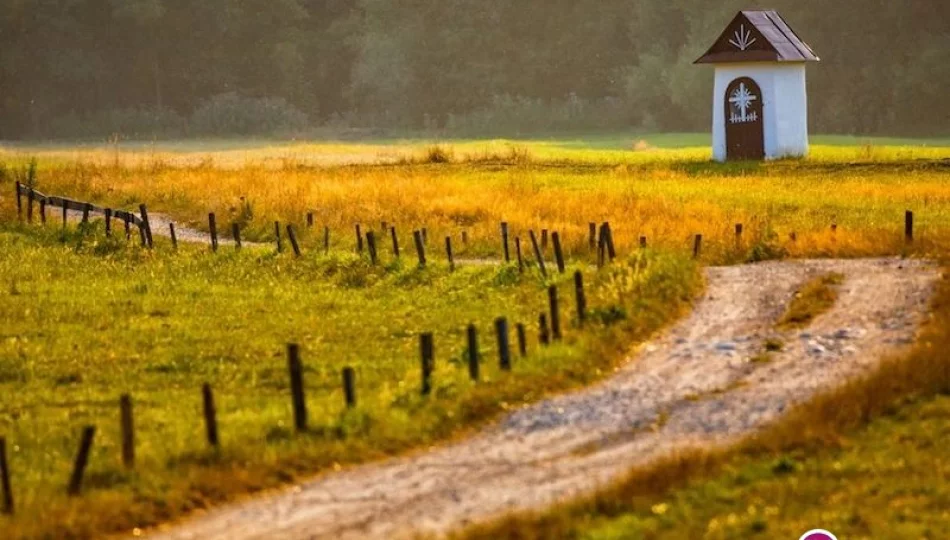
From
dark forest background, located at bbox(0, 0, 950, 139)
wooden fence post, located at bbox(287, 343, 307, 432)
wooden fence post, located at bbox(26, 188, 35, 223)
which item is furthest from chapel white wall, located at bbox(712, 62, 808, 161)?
dark forest background, located at bbox(0, 0, 950, 139)

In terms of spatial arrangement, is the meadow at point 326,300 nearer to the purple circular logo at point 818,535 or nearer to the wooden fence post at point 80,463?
the wooden fence post at point 80,463

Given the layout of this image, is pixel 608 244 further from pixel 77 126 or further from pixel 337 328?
pixel 77 126

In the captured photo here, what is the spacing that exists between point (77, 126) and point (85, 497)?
373ft

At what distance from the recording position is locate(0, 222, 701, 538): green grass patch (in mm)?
18234

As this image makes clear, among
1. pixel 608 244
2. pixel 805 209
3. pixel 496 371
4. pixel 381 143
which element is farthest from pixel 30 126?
pixel 496 371

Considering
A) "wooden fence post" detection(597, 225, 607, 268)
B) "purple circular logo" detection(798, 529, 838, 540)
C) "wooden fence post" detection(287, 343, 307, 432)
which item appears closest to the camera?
"purple circular logo" detection(798, 529, 838, 540)

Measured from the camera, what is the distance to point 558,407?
20703 mm

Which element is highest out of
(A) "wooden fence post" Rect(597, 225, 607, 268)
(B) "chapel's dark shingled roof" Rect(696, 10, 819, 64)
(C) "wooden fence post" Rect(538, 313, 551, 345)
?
(B) "chapel's dark shingled roof" Rect(696, 10, 819, 64)

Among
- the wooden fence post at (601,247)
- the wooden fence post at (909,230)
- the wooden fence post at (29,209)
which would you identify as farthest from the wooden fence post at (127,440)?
the wooden fence post at (29,209)

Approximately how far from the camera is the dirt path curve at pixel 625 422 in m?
16.5

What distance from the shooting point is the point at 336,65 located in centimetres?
13038

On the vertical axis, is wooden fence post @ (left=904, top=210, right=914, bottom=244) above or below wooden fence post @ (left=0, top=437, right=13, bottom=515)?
above

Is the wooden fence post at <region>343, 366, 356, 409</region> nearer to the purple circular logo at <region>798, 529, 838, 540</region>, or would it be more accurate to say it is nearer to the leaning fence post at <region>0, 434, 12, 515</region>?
the leaning fence post at <region>0, 434, 12, 515</region>

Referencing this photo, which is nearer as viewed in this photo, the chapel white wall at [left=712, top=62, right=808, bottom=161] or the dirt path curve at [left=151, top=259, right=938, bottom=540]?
the dirt path curve at [left=151, top=259, right=938, bottom=540]
